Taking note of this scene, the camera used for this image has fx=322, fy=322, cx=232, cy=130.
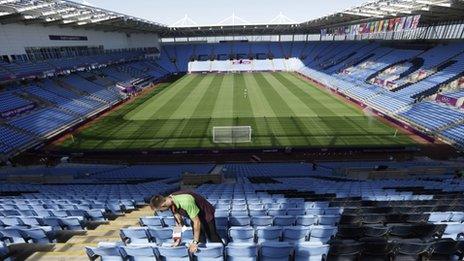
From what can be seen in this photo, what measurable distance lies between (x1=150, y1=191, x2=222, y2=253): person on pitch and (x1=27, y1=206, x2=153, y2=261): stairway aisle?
78.9 inches

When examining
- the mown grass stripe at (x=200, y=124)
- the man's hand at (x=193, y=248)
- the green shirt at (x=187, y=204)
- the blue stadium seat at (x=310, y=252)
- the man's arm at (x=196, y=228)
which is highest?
Answer: the green shirt at (x=187, y=204)

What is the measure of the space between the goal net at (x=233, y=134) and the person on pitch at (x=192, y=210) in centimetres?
2364

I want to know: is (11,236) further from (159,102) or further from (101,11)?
(159,102)

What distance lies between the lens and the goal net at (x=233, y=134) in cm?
2966

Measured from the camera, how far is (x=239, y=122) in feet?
113

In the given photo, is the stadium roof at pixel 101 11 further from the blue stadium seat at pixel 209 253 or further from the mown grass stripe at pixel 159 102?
the blue stadium seat at pixel 209 253

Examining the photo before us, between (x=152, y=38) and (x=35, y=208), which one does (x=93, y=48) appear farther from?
(x=35, y=208)

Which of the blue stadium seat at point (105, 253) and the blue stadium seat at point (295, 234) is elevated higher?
the blue stadium seat at point (105, 253)

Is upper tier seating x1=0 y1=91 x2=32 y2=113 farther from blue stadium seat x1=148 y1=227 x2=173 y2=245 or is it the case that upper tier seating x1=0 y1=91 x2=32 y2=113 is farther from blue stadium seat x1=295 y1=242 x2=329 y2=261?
blue stadium seat x1=295 y1=242 x2=329 y2=261

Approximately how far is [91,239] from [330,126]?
94.0ft

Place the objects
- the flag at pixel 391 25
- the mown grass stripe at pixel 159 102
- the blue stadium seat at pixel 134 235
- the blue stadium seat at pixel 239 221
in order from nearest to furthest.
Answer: the blue stadium seat at pixel 134 235, the blue stadium seat at pixel 239 221, the flag at pixel 391 25, the mown grass stripe at pixel 159 102

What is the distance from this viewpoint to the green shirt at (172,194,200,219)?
18.3ft

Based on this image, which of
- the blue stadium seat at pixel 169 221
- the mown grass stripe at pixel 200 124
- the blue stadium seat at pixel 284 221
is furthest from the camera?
the mown grass stripe at pixel 200 124

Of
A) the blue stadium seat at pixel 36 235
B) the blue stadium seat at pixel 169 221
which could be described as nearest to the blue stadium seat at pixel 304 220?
the blue stadium seat at pixel 169 221
